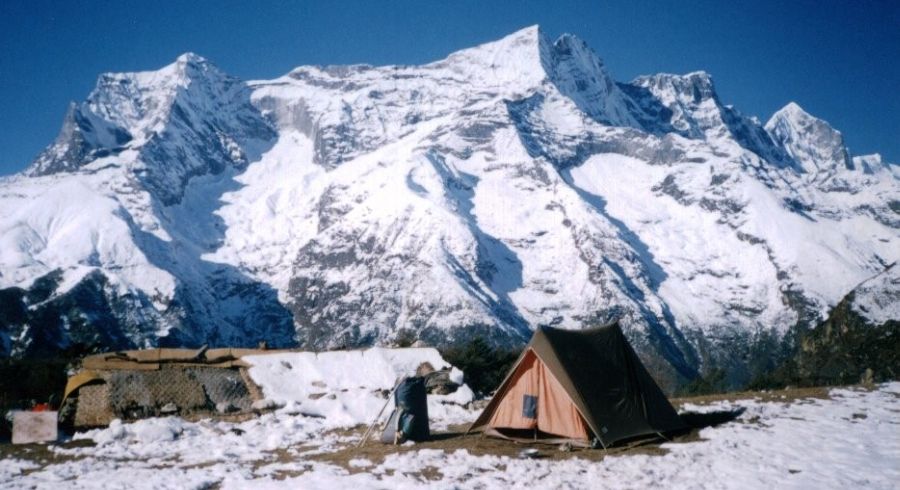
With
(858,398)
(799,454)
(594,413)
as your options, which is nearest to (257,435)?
(594,413)

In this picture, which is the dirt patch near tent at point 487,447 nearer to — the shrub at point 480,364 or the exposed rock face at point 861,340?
the shrub at point 480,364

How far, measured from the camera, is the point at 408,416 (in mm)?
21734

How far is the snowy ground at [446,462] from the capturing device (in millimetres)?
16000

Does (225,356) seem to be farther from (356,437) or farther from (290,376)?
(356,437)

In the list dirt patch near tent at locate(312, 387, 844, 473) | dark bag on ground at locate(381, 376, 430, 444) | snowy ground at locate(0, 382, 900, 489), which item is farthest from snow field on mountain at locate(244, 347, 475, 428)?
dark bag on ground at locate(381, 376, 430, 444)

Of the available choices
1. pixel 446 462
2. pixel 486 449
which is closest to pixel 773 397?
pixel 486 449

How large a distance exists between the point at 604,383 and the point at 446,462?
671 centimetres

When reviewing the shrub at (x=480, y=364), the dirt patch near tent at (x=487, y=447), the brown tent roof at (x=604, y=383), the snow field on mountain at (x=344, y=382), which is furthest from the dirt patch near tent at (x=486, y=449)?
the shrub at (x=480, y=364)

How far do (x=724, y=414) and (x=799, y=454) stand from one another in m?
7.62

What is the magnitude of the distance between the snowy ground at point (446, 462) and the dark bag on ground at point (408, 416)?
1750mm

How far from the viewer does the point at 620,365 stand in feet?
75.3

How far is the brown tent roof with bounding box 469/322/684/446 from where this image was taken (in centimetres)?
2088

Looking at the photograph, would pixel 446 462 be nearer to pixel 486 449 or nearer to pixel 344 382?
pixel 486 449

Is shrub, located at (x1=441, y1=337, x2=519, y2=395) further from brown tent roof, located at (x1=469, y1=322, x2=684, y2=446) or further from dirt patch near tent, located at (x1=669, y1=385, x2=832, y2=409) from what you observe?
brown tent roof, located at (x1=469, y1=322, x2=684, y2=446)
